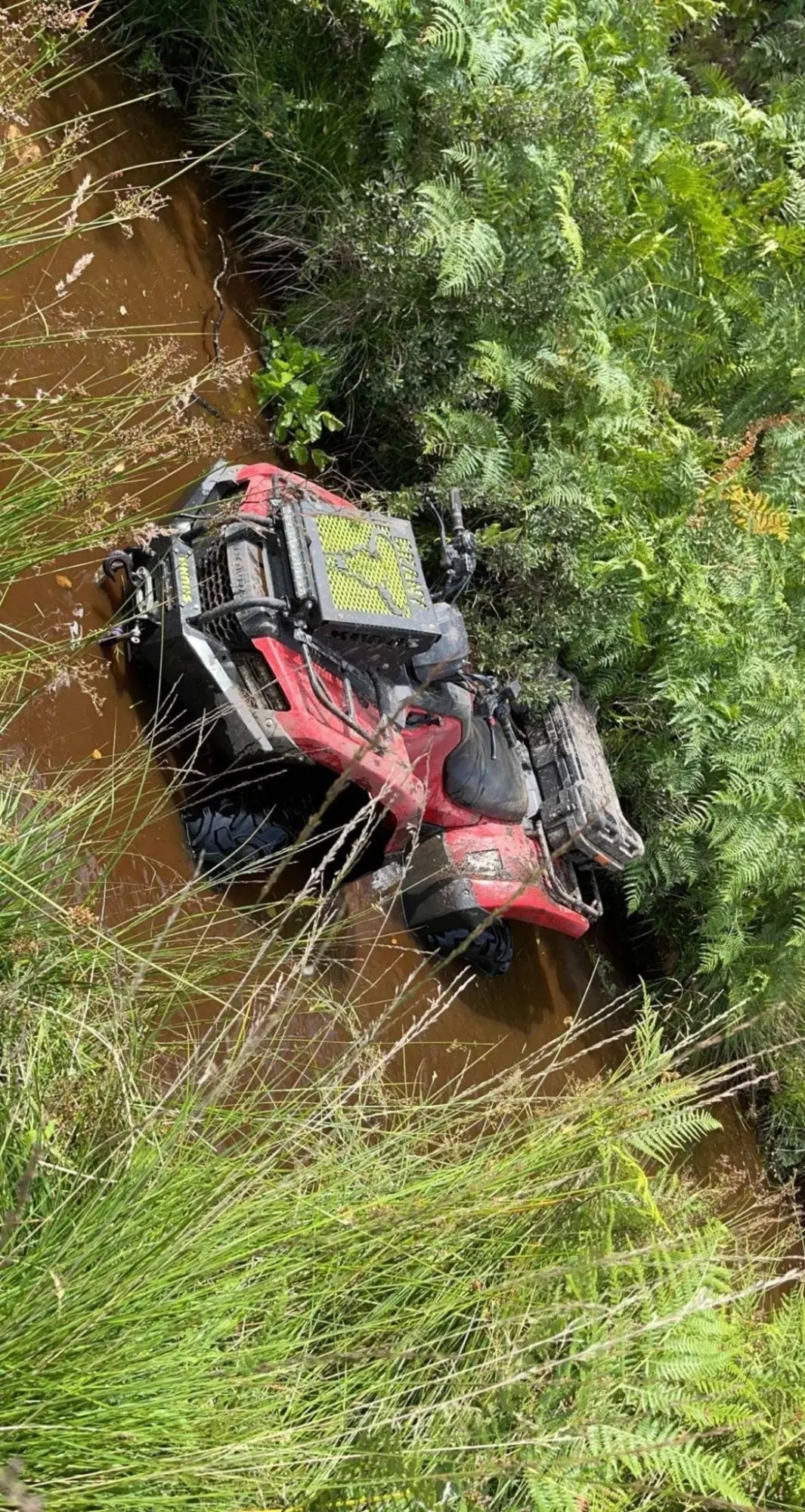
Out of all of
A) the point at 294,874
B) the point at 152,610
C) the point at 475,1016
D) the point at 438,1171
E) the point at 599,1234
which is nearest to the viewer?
the point at 438,1171

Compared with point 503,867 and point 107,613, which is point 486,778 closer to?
point 503,867

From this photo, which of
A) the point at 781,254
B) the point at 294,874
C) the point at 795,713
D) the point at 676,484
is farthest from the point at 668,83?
the point at 294,874

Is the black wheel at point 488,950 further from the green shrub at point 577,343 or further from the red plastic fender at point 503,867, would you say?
the green shrub at point 577,343

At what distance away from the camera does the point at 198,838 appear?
133 inches

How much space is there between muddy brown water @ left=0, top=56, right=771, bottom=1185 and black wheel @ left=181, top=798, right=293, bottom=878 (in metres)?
0.06

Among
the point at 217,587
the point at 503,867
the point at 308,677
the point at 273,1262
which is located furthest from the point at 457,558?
the point at 273,1262

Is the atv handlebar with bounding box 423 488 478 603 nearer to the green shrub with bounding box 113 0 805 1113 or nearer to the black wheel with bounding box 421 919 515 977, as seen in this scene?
the green shrub with bounding box 113 0 805 1113

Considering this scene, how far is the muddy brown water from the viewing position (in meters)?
3.22

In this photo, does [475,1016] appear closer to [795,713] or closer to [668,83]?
[795,713]

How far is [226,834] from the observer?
11.2ft

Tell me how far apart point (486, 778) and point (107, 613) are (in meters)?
1.59

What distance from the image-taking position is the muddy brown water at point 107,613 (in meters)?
3.22

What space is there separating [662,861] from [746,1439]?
2.38 meters

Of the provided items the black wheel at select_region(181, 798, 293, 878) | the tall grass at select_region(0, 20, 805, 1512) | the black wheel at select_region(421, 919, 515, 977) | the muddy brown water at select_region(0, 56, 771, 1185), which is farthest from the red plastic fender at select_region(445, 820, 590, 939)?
the tall grass at select_region(0, 20, 805, 1512)
